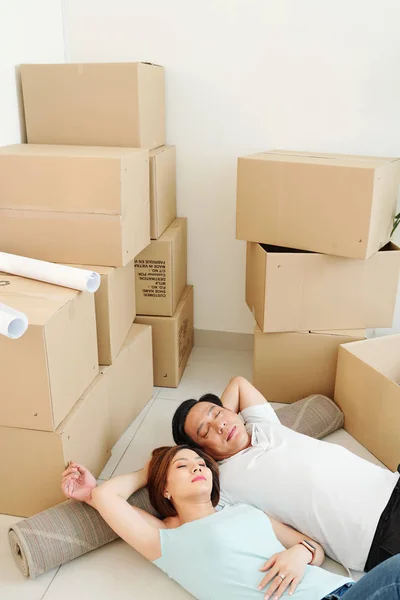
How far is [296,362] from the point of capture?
2211 mm

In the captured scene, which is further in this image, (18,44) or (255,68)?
(255,68)

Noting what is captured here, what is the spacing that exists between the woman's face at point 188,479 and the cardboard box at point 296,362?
801 millimetres

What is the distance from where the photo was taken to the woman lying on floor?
4.13 feet

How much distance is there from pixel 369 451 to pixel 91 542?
3.30ft

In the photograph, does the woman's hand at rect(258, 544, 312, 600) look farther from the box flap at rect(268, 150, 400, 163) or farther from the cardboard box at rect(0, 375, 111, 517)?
the box flap at rect(268, 150, 400, 163)

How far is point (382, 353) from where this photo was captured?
2119 mm

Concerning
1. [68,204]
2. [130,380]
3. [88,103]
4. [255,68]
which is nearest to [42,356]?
[68,204]

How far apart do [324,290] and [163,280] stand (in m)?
0.67

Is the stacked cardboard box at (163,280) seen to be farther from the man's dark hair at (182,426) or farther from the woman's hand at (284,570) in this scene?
the woman's hand at (284,570)

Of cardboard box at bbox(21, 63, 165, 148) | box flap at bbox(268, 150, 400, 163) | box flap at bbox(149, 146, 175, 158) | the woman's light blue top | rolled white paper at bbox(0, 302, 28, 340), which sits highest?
cardboard box at bbox(21, 63, 165, 148)

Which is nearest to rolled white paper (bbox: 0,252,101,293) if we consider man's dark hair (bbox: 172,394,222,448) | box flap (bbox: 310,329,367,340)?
man's dark hair (bbox: 172,394,222,448)

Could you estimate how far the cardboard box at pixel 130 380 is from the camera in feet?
6.45

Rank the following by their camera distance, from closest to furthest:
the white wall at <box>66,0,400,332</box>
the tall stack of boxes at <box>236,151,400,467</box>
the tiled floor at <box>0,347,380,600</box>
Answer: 1. the tiled floor at <box>0,347,380,600</box>
2. the tall stack of boxes at <box>236,151,400,467</box>
3. the white wall at <box>66,0,400,332</box>

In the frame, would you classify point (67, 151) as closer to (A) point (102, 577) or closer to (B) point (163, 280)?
(B) point (163, 280)
